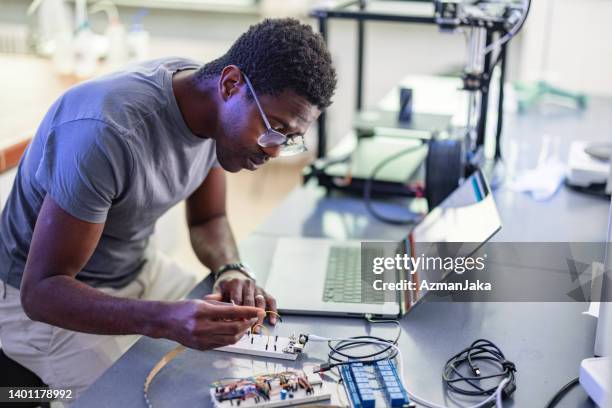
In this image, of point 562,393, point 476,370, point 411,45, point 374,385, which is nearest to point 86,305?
point 374,385

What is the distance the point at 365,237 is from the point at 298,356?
0.56 metres

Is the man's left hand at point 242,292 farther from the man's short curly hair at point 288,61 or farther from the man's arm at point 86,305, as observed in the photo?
the man's short curly hair at point 288,61

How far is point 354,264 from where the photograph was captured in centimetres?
142

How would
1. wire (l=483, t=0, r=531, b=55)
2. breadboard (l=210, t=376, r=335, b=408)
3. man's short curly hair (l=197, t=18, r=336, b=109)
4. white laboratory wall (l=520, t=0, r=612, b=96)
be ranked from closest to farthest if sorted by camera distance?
breadboard (l=210, t=376, r=335, b=408) < man's short curly hair (l=197, t=18, r=336, b=109) < wire (l=483, t=0, r=531, b=55) < white laboratory wall (l=520, t=0, r=612, b=96)

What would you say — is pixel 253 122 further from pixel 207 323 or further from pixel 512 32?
pixel 512 32

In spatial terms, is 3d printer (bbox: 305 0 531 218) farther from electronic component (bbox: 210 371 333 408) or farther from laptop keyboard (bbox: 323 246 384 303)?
electronic component (bbox: 210 371 333 408)

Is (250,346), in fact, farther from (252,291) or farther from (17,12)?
(17,12)

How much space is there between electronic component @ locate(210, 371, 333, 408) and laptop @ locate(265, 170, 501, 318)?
237mm

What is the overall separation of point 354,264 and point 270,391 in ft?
1.59

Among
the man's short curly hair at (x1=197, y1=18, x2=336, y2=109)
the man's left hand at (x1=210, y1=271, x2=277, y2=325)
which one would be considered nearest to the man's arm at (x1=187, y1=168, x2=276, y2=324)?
the man's left hand at (x1=210, y1=271, x2=277, y2=325)

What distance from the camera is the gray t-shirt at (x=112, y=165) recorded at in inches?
46.0

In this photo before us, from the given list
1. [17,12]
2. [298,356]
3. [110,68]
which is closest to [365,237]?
[298,356]

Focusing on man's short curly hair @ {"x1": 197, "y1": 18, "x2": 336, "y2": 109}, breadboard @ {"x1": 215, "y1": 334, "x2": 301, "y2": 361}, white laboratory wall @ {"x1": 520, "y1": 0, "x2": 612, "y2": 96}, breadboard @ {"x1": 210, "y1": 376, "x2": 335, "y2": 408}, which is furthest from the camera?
white laboratory wall @ {"x1": 520, "y1": 0, "x2": 612, "y2": 96}

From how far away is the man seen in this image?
3.72ft
